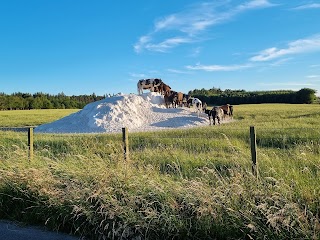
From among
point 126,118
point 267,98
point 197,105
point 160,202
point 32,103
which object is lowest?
point 160,202

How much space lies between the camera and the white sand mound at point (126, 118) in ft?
92.6

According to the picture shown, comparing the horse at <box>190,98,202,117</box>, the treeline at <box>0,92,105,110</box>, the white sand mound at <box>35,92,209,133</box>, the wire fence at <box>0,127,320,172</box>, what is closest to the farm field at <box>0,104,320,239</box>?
the wire fence at <box>0,127,320,172</box>

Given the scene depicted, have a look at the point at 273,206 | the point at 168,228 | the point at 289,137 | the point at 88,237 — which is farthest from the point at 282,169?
the point at 289,137

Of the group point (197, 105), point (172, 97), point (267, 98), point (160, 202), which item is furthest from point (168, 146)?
point (267, 98)

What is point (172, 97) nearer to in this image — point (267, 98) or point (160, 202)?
point (160, 202)

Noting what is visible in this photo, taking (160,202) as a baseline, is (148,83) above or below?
above

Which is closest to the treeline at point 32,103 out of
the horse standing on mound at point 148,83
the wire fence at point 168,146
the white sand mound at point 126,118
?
the horse standing on mound at point 148,83

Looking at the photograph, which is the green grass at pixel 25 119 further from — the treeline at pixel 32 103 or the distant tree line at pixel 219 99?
the treeline at pixel 32 103

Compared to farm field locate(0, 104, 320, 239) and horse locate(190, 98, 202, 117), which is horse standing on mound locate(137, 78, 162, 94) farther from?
farm field locate(0, 104, 320, 239)

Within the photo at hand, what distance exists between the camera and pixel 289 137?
16.0 metres

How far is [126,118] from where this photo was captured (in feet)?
96.5

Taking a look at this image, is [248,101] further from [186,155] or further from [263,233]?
[263,233]

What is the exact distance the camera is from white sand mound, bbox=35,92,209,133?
28.2 meters

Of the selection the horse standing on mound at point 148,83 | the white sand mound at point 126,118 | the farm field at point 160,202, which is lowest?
the farm field at point 160,202
